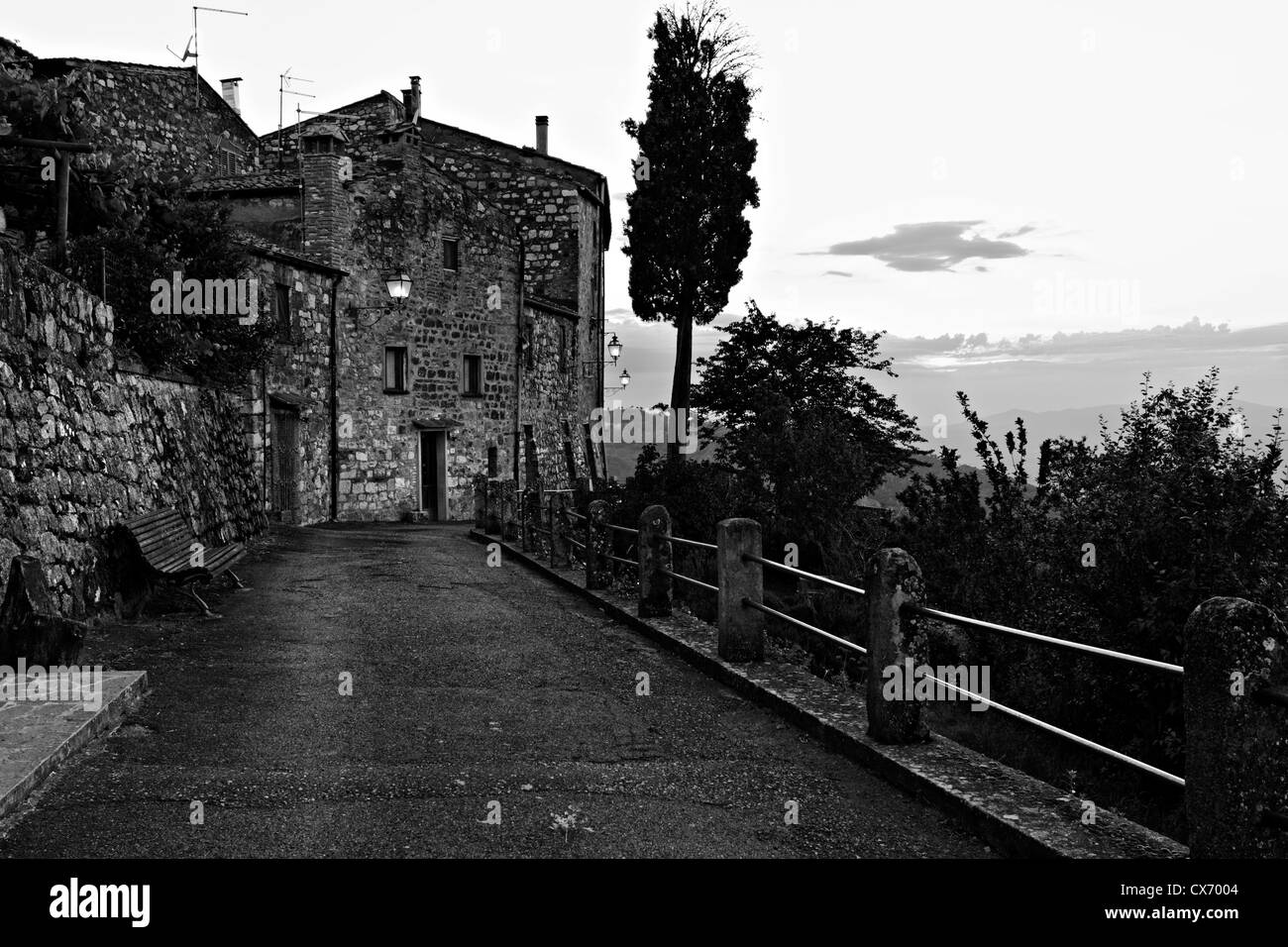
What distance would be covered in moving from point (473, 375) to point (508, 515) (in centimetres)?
1136

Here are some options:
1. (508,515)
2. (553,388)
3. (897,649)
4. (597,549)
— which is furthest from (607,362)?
(897,649)

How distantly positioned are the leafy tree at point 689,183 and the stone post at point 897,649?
932 inches

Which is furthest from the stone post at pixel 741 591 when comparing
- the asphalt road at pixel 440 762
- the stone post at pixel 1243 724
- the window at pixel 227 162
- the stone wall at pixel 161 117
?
the window at pixel 227 162

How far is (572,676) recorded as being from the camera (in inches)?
297

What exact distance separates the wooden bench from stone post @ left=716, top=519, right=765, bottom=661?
480 cm

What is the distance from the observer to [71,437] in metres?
8.97

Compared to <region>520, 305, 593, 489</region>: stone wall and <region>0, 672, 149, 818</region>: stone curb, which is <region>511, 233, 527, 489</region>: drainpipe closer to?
<region>520, 305, 593, 489</region>: stone wall

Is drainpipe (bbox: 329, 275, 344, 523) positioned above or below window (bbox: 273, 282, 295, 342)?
below

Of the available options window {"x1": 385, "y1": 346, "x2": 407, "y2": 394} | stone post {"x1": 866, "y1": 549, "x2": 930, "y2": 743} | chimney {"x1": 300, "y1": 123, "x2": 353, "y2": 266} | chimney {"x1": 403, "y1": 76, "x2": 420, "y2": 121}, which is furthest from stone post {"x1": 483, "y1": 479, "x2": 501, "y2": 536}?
chimney {"x1": 403, "y1": 76, "x2": 420, "y2": 121}

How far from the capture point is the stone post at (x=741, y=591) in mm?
7602

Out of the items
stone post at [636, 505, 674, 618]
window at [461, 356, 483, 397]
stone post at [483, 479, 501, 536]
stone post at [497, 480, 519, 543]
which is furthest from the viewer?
window at [461, 356, 483, 397]

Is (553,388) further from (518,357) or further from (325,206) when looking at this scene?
(325,206)

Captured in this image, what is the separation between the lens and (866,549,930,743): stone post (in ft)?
17.7
